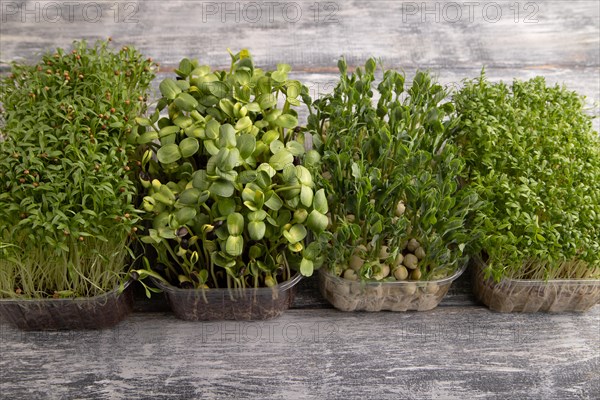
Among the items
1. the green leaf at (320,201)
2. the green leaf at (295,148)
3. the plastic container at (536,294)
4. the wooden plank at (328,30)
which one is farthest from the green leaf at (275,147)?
the wooden plank at (328,30)

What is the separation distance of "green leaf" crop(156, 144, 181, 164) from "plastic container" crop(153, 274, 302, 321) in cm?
27

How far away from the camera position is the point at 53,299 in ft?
4.34

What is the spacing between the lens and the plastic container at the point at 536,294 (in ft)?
4.66

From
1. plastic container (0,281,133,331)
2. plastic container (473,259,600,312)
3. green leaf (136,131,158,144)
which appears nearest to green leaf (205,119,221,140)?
green leaf (136,131,158,144)

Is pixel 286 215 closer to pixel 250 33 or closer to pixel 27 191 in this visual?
pixel 27 191

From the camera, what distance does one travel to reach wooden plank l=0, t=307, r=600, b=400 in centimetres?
135

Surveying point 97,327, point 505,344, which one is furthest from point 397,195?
point 97,327

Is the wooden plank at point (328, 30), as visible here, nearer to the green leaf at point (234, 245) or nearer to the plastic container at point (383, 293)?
the plastic container at point (383, 293)

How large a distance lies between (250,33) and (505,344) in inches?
61.2

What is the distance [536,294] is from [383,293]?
0.35 meters

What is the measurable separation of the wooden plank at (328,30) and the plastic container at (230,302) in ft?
3.53

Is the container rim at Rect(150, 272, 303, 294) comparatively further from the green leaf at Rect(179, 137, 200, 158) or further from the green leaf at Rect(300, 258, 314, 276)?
the green leaf at Rect(179, 137, 200, 158)

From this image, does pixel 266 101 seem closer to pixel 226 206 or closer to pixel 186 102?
pixel 186 102

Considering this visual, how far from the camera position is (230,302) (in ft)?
4.60
